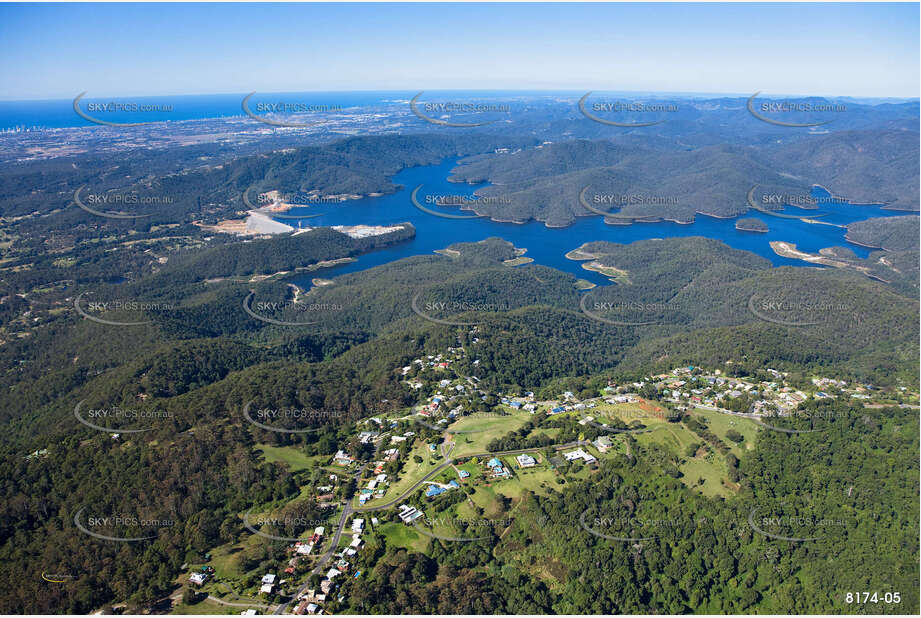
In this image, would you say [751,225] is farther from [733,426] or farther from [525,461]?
[525,461]

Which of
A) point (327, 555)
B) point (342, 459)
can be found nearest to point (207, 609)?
point (327, 555)

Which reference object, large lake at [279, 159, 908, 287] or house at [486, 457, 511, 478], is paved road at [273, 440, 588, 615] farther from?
large lake at [279, 159, 908, 287]

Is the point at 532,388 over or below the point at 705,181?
below

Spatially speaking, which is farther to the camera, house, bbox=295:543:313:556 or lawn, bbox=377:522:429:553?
lawn, bbox=377:522:429:553

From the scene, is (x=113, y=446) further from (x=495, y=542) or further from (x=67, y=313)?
(x=67, y=313)

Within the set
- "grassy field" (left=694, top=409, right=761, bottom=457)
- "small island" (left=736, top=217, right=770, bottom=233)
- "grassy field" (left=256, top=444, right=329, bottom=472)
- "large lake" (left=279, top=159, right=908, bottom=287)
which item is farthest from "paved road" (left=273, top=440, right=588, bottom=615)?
"small island" (left=736, top=217, right=770, bottom=233)

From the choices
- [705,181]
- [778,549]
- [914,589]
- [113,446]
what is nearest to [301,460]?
[113,446]
